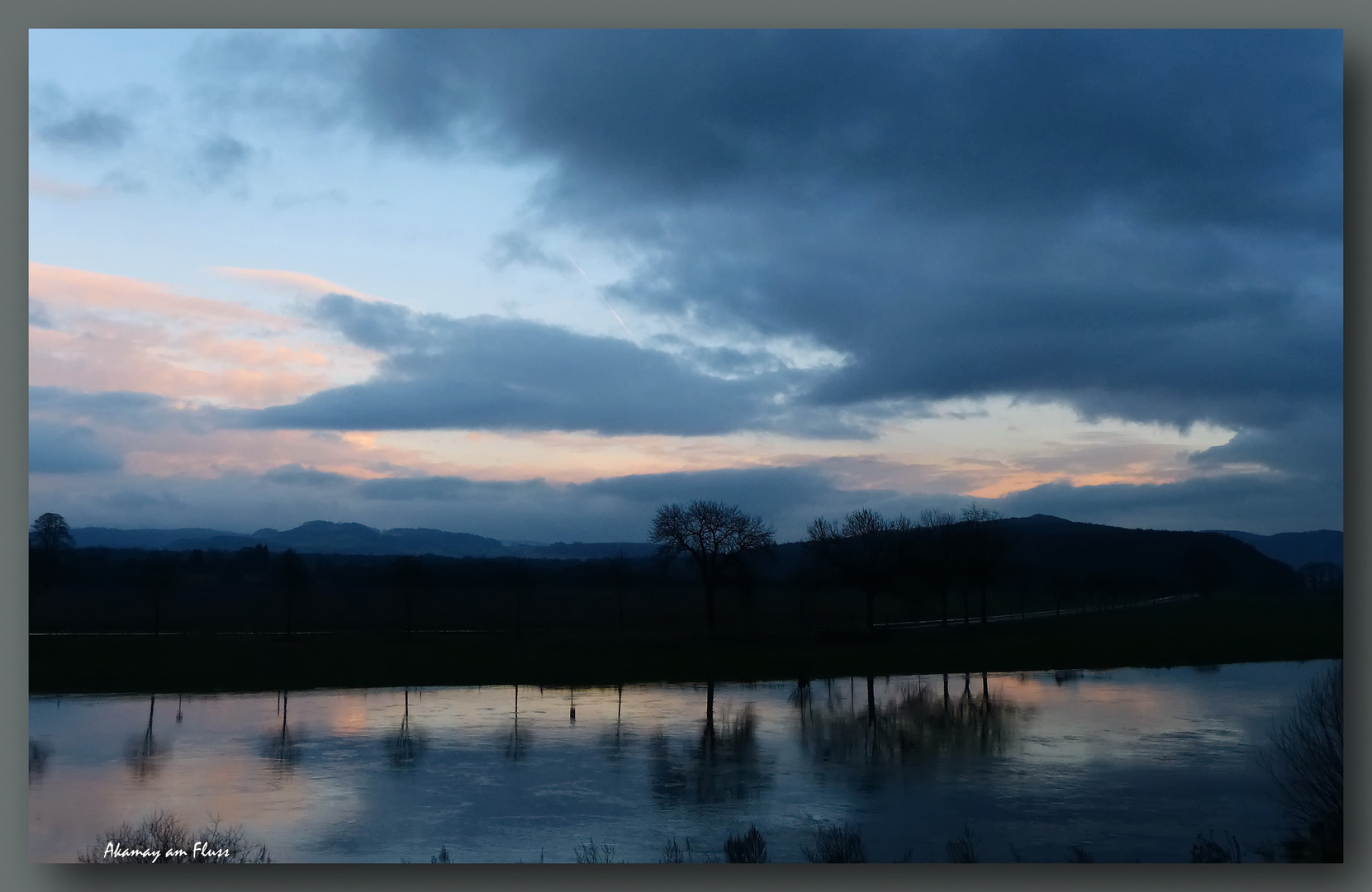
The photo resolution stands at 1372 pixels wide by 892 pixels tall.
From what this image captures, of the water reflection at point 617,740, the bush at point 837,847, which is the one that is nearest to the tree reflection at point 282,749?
the water reflection at point 617,740

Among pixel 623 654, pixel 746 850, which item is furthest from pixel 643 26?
pixel 623 654

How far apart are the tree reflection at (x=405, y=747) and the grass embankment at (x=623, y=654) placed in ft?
16.5

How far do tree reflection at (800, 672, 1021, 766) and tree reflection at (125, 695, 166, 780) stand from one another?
11.6 meters

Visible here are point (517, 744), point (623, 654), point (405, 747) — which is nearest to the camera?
point (405, 747)

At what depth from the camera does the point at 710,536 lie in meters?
24.1

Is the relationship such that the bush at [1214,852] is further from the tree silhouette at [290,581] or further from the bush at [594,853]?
the tree silhouette at [290,581]

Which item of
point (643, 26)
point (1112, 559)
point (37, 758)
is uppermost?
point (643, 26)

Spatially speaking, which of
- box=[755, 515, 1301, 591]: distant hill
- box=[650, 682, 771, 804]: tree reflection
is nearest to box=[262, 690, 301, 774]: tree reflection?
box=[650, 682, 771, 804]: tree reflection

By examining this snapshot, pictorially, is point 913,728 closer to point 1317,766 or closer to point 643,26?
point 1317,766

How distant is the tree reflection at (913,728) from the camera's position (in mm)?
16828

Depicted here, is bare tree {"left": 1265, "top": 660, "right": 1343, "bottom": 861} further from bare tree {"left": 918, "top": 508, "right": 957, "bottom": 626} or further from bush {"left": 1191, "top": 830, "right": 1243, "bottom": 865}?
bare tree {"left": 918, "top": 508, "right": 957, "bottom": 626}

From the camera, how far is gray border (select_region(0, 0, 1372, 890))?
1197cm

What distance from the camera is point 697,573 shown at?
25734 millimetres

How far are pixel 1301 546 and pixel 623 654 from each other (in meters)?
16.3
